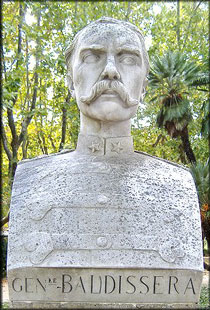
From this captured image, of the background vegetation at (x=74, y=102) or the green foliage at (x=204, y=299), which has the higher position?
the background vegetation at (x=74, y=102)

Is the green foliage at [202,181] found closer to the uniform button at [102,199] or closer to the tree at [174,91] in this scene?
the tree at [174,91]

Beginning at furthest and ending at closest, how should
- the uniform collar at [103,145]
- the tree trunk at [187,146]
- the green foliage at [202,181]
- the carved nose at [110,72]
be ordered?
1. the tree trunk at [187,146]
2. the green foliage at [202,181]
3. the uniform collar at [103,145]
4. the carved nose at [110,72]

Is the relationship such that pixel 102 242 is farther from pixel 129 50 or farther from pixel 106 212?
pixel 129 50

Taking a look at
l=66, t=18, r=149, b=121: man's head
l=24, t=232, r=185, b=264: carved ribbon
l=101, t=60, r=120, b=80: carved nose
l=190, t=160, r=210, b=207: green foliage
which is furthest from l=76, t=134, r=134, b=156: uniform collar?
l=190, t=160, r=210, b=207: green foliage

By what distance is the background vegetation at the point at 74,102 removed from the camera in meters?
10.3

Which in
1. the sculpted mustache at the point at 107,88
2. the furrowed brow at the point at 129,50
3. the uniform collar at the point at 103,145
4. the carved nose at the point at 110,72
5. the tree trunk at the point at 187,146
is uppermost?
the tree trunk at the point at 187,146

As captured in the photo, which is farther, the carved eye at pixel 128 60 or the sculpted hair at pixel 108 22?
the sculpted hair at pixel 108 22

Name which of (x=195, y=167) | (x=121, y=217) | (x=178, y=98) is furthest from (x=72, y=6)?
(x=121, y=217)

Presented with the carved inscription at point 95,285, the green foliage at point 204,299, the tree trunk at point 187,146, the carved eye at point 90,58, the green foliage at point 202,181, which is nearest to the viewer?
the carved inscription at point 95,285

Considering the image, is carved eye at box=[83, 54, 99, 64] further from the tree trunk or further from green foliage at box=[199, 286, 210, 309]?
the tree trunk

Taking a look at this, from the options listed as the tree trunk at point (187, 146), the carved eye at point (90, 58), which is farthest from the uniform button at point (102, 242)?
the tree trunk at point (187, 146)

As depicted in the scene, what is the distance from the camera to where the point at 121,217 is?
244 cm

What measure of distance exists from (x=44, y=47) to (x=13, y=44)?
1052 mm

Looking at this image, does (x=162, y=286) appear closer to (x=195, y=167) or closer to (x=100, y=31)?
(x=100, y=31)
